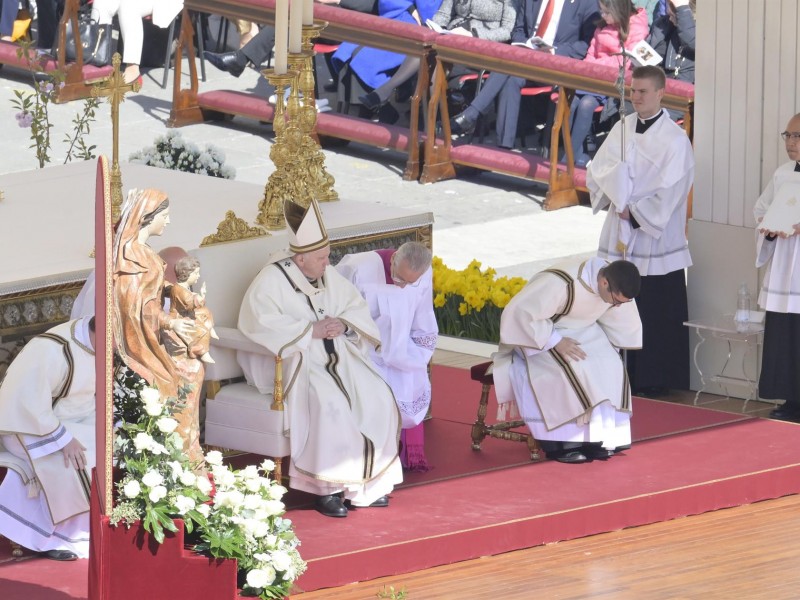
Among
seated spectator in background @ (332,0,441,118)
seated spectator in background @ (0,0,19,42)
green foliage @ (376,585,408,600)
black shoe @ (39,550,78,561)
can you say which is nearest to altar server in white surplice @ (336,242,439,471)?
green foliage @ (376,585,408,600)

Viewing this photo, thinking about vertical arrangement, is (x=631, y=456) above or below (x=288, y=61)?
below

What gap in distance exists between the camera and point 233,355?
8430mm

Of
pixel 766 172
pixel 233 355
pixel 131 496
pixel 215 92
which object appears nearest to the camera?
pixel 131 496

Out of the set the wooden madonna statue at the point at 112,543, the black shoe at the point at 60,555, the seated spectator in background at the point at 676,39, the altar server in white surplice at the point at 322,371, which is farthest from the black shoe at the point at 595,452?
the seated spectator in background at the point at 676,39

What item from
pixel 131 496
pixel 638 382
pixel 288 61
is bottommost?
pixel 638 382

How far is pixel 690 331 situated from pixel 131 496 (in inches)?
197

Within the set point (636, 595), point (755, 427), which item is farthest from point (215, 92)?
point (636, 595)

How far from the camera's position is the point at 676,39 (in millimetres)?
14352

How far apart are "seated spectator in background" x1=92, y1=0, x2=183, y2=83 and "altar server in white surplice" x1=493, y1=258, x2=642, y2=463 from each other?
318 inches

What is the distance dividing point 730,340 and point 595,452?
1.72 m

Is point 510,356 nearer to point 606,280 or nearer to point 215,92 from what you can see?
point 606,280

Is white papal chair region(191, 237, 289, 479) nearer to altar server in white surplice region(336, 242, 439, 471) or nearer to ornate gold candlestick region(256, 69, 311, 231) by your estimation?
ornate gold candlestick region(256, 69, 311, 231)

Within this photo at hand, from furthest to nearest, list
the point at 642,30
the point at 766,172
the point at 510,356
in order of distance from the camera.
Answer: the point at 642,30 < the point at 766,172 < the point at 510,356

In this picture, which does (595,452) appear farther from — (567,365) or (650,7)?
(650,7)
